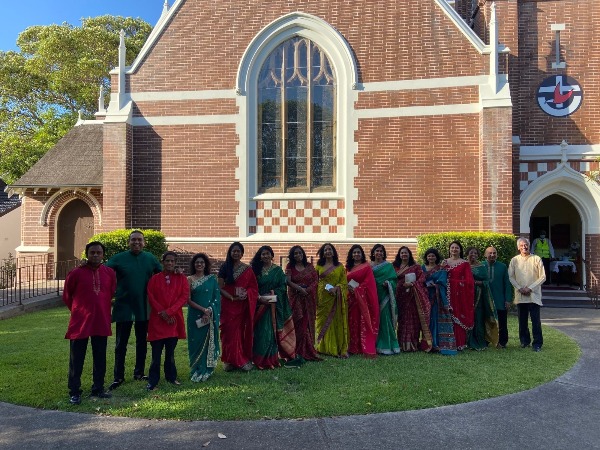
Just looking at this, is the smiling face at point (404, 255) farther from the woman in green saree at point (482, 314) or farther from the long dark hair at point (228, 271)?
the long dark hair at point (228, 271)

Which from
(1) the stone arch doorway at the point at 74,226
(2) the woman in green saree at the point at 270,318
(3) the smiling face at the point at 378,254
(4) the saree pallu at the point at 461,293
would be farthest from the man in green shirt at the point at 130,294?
(1) the stone arch doorway at the point at 74,226

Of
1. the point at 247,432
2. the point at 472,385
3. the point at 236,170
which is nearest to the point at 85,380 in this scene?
the point at 247,432

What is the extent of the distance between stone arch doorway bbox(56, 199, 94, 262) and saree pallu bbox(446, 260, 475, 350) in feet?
41.7

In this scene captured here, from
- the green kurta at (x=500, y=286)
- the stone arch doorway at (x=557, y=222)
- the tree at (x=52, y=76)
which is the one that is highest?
the tree at (x=52, y=76)

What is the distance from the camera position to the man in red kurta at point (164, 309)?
18.3 ft

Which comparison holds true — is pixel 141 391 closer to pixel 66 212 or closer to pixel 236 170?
pixel 236 170

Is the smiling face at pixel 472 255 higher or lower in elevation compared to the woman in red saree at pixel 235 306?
higher

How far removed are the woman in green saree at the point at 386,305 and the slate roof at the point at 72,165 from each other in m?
11.1

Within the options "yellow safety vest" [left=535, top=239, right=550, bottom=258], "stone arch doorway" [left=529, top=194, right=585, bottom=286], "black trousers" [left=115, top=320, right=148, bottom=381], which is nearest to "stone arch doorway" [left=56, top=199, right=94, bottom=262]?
"black trousers" [left=115, top=320, right=148, bottom=381]

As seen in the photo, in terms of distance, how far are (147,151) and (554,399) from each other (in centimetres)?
1162

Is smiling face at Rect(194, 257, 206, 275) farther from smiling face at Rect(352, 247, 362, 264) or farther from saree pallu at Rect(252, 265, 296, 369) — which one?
smiling face at Rect(352, 247, 362, 264)

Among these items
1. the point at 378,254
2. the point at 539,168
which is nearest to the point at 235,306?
the point at 378,254

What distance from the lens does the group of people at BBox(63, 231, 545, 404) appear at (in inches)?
215

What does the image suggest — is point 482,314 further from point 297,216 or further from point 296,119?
point 296,119
